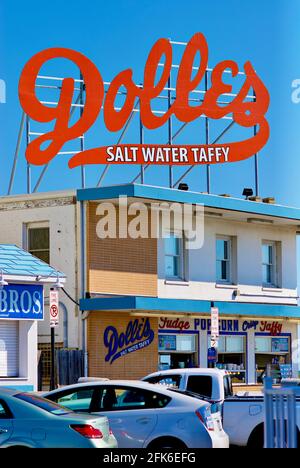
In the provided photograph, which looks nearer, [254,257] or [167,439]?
[167,439]

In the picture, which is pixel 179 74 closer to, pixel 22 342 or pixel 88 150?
pixel 88 150

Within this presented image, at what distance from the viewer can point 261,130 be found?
4319cm

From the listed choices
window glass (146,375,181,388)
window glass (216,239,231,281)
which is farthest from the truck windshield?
window glass (216,239,231,281)

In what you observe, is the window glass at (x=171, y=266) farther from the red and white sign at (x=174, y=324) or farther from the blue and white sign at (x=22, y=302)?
the blue and white sign at (x=22, y=302)

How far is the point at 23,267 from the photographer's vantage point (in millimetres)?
33719

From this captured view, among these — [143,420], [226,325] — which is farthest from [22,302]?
[143,420]

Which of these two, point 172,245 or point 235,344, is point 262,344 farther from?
point 172,245

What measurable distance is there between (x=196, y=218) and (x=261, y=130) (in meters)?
5.37

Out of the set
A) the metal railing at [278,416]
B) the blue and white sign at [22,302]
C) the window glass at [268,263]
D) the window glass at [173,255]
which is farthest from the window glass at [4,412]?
the window glass at [268,263]

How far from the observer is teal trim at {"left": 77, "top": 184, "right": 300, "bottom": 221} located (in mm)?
36469

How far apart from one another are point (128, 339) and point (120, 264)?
2.45 metres

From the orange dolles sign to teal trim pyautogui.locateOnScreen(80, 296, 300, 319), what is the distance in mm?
5059

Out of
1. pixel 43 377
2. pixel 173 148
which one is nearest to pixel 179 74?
pixel 173 148
